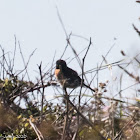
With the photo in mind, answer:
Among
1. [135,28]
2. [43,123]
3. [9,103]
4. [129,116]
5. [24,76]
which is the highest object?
[24,76]

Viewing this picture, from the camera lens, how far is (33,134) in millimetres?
3420

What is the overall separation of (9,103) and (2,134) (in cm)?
41

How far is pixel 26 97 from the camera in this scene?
411 cm

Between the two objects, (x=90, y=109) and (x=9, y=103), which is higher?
(x=9, y=103)

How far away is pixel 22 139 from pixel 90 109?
1.20 m

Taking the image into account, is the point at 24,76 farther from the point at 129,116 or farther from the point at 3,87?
the point at 129,116

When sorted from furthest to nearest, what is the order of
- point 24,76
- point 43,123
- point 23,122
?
point 24,76, point 23,122, point 43,123

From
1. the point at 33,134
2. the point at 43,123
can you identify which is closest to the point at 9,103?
the point at 33,134

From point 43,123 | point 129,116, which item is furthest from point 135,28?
point 43,123

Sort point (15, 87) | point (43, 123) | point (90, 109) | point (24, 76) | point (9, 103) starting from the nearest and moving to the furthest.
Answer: point (90, 109) < point (43, 123) < point (9, 103) < point (24, 76) < point (15, 87)

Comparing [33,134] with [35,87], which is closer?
[33,134]

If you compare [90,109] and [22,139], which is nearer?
[90,109]

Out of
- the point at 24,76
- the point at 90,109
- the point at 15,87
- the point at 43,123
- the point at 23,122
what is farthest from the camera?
the point at 15,87

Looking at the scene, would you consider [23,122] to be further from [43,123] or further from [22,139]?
[43,123]
